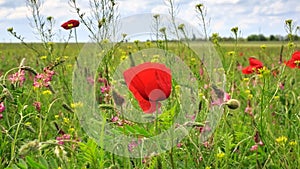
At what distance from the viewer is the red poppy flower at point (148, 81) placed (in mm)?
902

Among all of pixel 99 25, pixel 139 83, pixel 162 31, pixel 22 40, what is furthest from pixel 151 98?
pixel 22 40

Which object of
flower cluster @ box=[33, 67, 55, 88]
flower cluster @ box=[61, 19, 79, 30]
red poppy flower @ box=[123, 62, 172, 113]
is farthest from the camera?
flower cluster @ box=[61, 19, 79, 30]

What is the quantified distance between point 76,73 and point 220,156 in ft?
4.18

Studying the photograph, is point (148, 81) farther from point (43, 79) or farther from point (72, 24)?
point (72, 24)

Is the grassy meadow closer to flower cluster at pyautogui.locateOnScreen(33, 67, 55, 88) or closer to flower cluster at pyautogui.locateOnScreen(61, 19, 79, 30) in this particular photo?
flower cluster at pyautogui.locateOnScreen(33, 67, 55, 88)

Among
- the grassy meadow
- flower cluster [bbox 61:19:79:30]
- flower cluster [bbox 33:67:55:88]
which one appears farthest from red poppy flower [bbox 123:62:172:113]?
flower cluster [bbox 61:19:79:30]

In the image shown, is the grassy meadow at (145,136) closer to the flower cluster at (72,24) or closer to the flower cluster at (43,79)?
the flower cluster at (43,79)

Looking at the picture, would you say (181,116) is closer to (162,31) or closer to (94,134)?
(94,134)

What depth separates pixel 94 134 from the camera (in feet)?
4.34

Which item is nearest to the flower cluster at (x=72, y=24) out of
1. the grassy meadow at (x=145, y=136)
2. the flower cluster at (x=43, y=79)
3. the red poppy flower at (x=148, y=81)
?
the grassy meadow at (x=145, y=136)

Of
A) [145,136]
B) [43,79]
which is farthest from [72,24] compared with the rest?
[145,136]

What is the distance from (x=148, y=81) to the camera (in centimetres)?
90

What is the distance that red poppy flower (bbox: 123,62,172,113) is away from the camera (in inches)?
35.5

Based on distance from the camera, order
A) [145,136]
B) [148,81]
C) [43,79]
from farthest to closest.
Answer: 1. [43,79]
2. [145,136]
3. [148,81]
